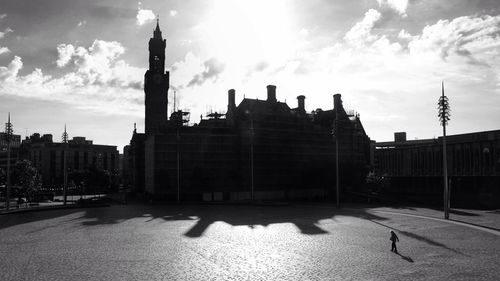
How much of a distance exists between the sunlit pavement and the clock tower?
51650mm

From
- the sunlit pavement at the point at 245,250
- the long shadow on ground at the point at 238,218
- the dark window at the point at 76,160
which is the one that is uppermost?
the dark window at the point at 76,160

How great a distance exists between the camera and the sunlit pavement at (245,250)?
20141 millimetres

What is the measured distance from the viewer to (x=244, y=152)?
246 ft

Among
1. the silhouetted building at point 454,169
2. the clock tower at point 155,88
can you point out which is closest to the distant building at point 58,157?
the clock tower at point 155,88

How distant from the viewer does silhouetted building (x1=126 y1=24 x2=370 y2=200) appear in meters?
70.7

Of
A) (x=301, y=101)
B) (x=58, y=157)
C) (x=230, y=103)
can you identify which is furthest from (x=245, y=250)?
(x=58, y=157)

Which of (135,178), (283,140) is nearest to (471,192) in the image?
(283,140)

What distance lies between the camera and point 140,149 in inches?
3809

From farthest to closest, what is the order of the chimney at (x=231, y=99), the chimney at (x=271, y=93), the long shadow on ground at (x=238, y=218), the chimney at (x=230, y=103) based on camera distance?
1. the chimney at (x=231, y=99)
2. the chimney at (x=271, y=93)
3. the chimney at (x=230, y=103)
4. the long shadow on ground at (x=238, y=218)

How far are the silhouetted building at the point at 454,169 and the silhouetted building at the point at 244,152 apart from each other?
9.28 meters

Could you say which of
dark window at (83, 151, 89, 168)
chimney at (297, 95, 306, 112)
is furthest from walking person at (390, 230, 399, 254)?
dark window at (83, 151, 89, 168)

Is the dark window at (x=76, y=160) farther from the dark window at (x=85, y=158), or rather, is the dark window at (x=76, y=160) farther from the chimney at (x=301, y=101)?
the chimney at (x=301, y=101)

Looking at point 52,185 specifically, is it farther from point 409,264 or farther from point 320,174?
point 409,264

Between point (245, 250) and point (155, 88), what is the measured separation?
71.8m
